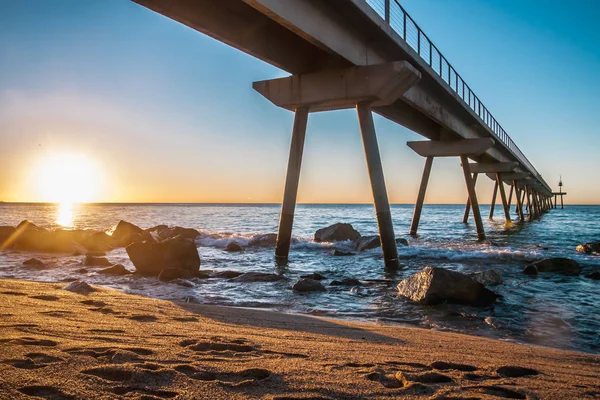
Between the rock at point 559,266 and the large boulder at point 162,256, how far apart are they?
9472 mm

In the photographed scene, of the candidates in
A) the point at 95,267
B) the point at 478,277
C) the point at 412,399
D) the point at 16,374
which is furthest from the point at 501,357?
the point at 95,267

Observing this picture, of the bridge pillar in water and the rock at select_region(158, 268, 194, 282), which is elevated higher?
the bridge pillar in water

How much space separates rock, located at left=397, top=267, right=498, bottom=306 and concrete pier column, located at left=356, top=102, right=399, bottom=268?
514cm

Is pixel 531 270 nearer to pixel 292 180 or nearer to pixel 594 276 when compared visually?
pixel 594 276

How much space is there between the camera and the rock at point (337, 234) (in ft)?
71.2

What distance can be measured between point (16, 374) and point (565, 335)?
6.26 meters

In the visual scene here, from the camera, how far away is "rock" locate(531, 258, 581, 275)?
1194cm

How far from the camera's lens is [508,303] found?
25.8 feet

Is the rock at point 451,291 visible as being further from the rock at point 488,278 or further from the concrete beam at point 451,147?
the concrete beam at point 451,147

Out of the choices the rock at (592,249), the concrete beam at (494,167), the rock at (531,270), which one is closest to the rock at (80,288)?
the rock at (531,270)

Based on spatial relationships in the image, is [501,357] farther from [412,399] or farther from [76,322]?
[76,322]

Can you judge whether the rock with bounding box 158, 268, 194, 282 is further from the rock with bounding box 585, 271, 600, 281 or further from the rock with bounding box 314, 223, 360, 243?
the rock with bounding box 314, 223, 360, 243

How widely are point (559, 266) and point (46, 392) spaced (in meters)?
13.0

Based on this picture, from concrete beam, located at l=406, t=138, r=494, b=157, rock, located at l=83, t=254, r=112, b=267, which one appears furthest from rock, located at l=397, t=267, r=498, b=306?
concrete beam, located at l=406, t=138, r=494, b=157
